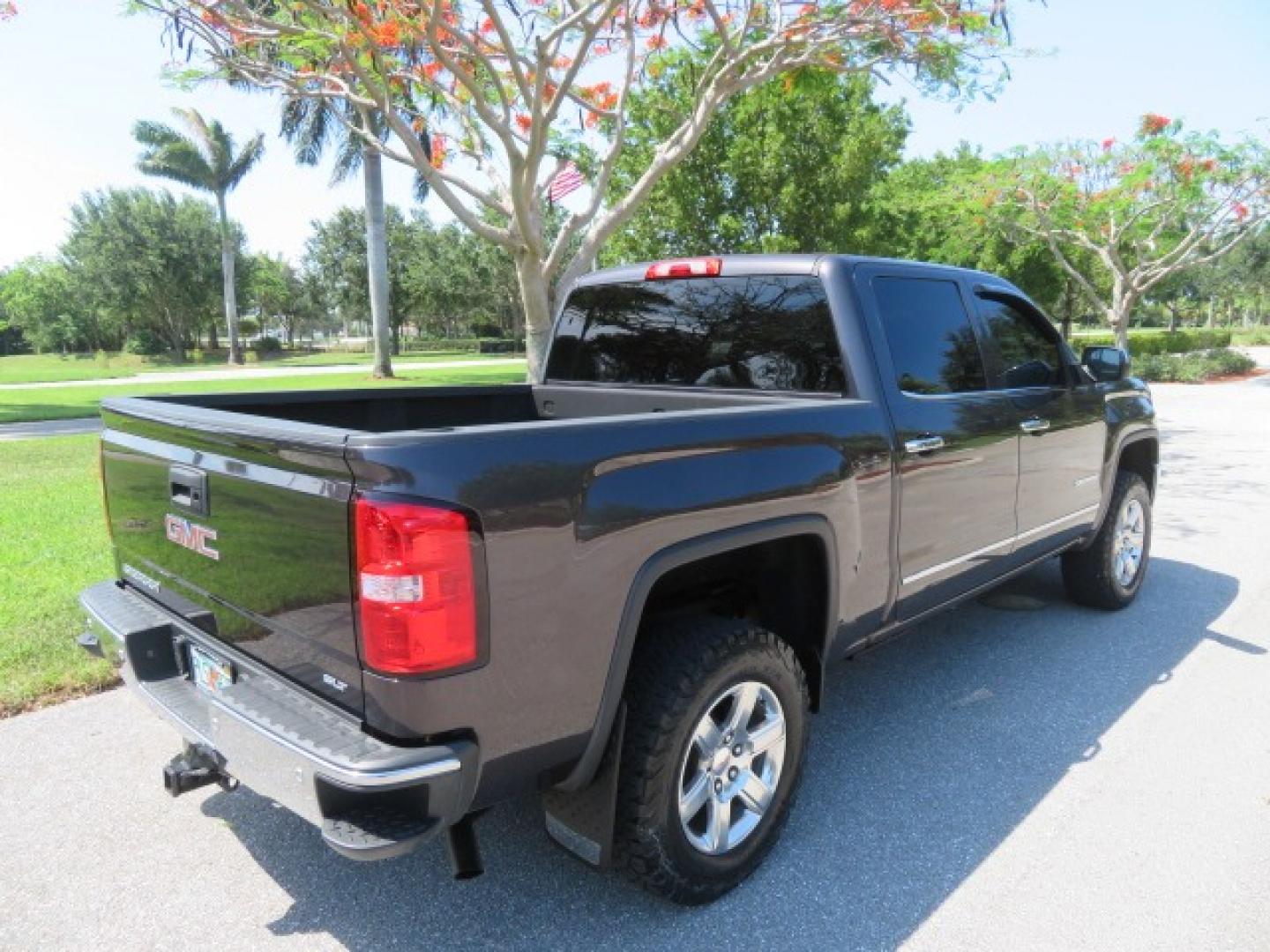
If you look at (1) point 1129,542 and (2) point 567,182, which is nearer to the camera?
(1) point 1129,542

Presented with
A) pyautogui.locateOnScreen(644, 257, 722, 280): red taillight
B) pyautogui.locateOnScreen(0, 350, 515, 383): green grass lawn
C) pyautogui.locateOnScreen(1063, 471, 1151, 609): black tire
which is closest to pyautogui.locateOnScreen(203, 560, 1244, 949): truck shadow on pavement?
pyautogui.locateOnScreen(1063, 471, 1151, 609): black tire

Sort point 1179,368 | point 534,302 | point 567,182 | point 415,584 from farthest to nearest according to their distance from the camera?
point 1179,368 < point 567,182 < point 534,302 < point 415,584

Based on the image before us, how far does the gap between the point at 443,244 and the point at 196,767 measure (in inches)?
2185

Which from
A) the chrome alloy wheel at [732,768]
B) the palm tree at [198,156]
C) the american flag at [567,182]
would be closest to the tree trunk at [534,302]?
the american flag at [567,182]

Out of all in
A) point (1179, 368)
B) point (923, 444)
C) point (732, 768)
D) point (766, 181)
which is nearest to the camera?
point (732, 768)

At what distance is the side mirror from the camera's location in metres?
4.45

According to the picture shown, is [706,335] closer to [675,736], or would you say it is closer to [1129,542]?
[675,736]

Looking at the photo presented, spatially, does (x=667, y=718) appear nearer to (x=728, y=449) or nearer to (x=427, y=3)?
(x=728, y=449)

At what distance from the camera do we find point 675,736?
2.29 metres

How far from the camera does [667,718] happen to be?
227cm

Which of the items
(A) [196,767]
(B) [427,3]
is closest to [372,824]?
(A) [196,767]

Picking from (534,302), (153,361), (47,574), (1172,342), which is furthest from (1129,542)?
(153,361)

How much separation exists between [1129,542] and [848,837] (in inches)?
131

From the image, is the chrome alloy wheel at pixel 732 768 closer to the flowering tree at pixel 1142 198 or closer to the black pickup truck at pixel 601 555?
the black pickup truck at pixel 601 555
